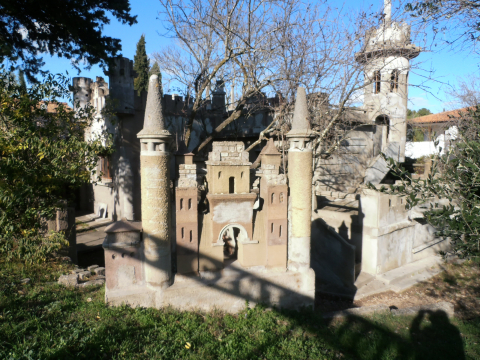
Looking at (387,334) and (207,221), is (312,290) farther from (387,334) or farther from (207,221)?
(207,221)

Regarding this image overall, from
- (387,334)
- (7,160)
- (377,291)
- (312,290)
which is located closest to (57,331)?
(7,160)

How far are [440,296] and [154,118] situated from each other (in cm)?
914

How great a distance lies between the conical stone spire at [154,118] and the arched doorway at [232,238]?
2.17 meters

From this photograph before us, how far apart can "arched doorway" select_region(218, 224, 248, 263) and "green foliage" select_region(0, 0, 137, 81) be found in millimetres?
5960

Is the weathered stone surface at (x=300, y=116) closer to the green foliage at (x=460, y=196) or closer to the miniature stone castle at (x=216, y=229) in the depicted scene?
the miniature stone castle at (x=216, y=229)

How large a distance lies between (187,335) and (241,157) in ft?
10.4

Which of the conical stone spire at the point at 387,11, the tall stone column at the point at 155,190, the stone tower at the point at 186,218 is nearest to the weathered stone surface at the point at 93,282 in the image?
the tall stone column at the point at 155,190

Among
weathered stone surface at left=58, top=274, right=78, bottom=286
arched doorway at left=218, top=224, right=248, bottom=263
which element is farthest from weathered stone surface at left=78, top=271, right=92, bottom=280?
arched doorway at left=218, top=224, right=248, bottom=263

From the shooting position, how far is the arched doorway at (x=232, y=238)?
6201 mm

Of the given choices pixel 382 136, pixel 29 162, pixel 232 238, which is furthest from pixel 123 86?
pixel 382 136

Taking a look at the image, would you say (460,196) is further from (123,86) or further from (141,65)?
(141,65)

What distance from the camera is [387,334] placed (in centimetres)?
595

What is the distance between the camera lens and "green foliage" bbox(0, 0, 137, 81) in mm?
7664

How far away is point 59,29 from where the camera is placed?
8.54 meters
